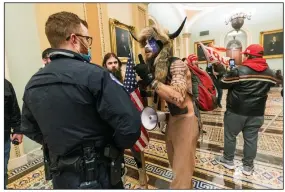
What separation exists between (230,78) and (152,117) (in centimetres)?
121

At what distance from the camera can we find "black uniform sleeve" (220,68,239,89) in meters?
2.19

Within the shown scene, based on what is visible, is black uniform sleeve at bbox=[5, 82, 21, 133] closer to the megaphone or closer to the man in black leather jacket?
the megaphone

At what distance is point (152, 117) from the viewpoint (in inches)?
65.7

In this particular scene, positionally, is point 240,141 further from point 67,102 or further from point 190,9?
point 190,9

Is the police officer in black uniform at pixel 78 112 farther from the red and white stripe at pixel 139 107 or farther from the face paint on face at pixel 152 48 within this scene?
the red and white stripe at pixel 139 107

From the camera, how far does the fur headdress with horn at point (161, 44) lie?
4.67ft

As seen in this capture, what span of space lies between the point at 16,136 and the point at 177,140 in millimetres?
1648

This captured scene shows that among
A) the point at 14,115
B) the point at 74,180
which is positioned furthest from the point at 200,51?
the point at 74,180

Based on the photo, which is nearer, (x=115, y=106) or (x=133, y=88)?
(x=115, y=106)

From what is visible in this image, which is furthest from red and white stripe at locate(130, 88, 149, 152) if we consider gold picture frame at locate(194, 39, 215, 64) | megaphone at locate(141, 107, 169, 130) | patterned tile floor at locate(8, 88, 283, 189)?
gold picture frame at locate(194, 39, 215, 64)

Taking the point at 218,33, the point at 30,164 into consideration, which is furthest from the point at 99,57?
the point at 218,33

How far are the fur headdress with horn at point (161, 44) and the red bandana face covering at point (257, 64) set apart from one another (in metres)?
1.16

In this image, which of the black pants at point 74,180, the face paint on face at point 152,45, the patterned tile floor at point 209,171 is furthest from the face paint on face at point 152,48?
the patterned tile floor at point 209,171

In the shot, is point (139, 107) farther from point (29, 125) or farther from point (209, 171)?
point (209, 171)
